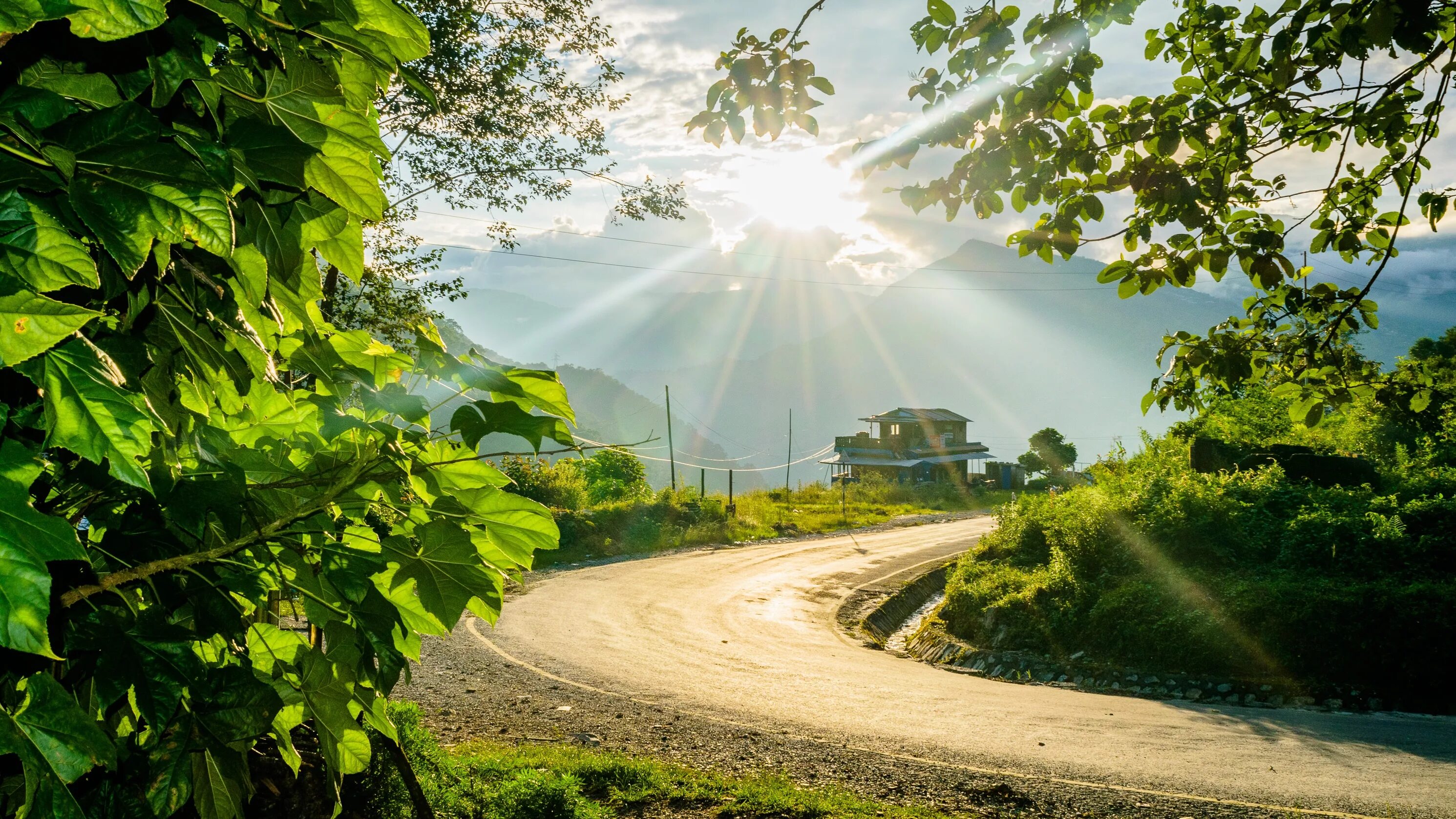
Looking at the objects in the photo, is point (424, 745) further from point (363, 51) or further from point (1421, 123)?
point (1421, 123)

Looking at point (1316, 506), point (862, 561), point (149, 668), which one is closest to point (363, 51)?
point (149, 668)

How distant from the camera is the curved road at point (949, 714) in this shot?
7855 mm

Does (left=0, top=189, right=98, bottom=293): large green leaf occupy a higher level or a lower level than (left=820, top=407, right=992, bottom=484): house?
lower

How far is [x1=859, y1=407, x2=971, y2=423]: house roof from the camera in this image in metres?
73.7

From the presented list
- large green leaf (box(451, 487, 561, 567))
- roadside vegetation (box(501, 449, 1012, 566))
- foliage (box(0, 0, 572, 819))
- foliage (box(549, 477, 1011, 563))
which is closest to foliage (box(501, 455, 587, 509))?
roadside vegetation (box(501, 449, 1012, 566))

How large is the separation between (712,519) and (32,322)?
31.9 metres

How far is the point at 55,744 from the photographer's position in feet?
2.36

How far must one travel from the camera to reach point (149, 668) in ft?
3.02

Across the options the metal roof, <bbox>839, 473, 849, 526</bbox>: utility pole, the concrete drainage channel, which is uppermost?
the metal roof

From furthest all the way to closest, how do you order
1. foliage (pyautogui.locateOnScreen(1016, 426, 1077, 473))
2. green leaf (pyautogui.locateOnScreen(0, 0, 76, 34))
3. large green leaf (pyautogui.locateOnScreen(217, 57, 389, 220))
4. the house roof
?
1. the house roof
2. foliage (pyautogui.locateOnScreen(1016, 426, 1077, 473))
3. large green leaf (pyautogui.locateOnScreen(217, 57, 389, 220))
4. green leaf (pyautogui.locateOnScreen(0, 0, 76, 34))

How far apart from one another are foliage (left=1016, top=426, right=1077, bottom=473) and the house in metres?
6.64

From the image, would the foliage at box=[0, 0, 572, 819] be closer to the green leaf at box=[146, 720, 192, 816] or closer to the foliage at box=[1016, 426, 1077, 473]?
the green leaf at box=[146, 720, 192, 816]

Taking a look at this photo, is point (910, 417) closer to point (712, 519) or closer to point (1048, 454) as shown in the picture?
point (1048, 454)

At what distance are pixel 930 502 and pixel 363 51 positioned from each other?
167ft
